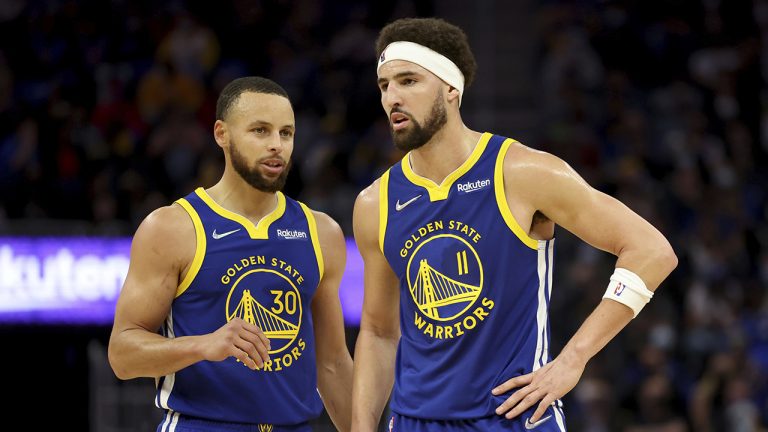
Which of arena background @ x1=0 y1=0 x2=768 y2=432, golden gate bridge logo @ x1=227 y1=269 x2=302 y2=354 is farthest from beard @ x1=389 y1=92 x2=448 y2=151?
arena background @ x1=0 y1=0 x2=768 y2=432

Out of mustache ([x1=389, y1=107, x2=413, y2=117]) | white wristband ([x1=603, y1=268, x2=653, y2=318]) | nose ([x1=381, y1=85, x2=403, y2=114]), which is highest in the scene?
nose ([x1=381, y1=85, x2=403, y2=114])

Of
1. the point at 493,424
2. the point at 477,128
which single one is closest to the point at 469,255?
the point at 493,424

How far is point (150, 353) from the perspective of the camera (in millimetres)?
5441

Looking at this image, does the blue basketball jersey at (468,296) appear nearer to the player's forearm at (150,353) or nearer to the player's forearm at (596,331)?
the player's forearm at (596,331)

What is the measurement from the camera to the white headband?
18.0ft

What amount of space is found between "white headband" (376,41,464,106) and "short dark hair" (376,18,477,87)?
0.02 meters

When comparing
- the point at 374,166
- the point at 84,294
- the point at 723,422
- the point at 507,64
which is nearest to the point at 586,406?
the point at 723,422

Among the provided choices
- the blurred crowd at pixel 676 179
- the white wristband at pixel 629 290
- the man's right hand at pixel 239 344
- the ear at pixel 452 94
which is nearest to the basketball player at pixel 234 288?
the man's right hand at pixel 239 344

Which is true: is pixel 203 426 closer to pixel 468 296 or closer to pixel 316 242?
pixel 316 242

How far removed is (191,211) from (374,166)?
8.58 m

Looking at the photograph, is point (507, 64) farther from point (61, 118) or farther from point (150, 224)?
point (150, 224)

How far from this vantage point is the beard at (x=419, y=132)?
5.43m

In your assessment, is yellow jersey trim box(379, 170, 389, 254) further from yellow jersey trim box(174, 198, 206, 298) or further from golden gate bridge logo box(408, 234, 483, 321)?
yellow jersey trim box(174, 198, 206, 298)

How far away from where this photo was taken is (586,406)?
12.2 meters
